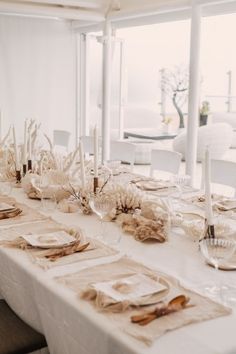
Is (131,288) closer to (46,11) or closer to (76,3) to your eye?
(76,3)

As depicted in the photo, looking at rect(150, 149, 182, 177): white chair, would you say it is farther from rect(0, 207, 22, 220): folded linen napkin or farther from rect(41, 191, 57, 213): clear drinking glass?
rect(0, 207, 22, 220): folded linen napkin

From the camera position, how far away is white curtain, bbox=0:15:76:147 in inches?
230

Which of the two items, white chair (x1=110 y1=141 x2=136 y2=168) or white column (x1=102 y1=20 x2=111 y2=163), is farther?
white column (x1=102 y1=20 x2=111 y2=163)

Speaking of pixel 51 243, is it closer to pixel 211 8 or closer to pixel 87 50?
pixel 211 8

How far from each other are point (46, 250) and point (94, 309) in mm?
488

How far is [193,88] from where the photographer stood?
4402mm

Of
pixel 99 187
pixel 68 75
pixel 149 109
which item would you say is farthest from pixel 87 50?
pixel 99 187

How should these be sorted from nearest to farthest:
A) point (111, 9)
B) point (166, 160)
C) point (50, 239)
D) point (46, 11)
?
point (50, 239) → point (166, 160) → point (46, 11) → point (111, 9)

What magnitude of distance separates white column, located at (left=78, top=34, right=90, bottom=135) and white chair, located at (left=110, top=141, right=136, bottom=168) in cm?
238

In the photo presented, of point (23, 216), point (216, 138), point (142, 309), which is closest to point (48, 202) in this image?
point (23, 216)

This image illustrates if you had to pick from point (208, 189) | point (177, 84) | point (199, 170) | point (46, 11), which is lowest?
point (199, 170)

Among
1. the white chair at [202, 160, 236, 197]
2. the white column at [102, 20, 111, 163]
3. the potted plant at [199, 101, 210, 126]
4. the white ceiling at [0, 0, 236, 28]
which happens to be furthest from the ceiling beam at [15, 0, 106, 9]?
the white chair at [202, 160, 236, 197]

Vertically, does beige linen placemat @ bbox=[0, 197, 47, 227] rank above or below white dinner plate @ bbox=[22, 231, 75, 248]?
below

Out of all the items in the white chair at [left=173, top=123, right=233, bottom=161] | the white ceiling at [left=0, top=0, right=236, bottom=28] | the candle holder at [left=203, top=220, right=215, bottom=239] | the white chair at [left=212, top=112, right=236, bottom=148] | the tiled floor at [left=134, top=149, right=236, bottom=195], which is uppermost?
the white ceiling at [left=0, top=0, right=236, bottom=28]
